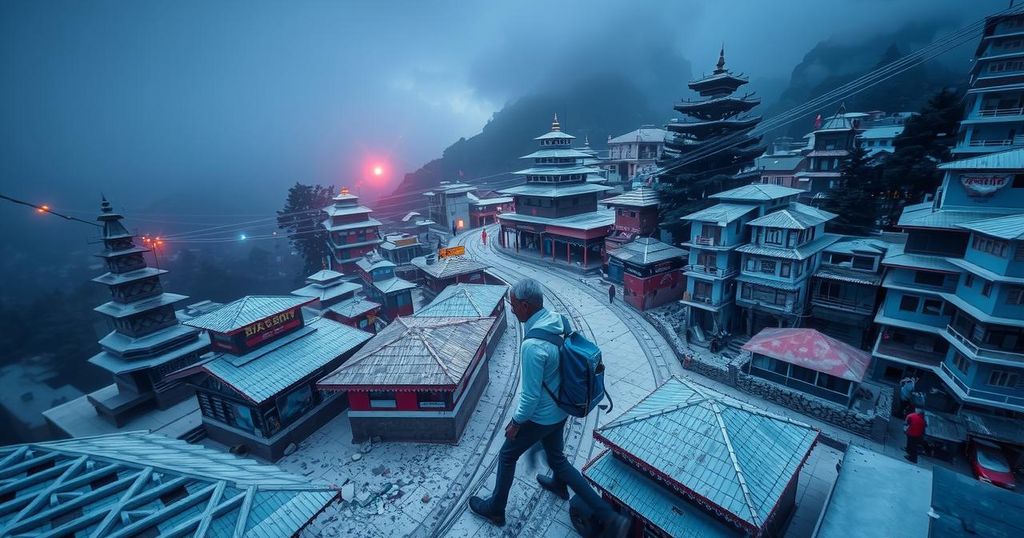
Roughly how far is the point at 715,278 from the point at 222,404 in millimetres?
24256

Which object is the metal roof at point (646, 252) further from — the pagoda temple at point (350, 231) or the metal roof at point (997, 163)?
the pagoda temple at point (350, 231)

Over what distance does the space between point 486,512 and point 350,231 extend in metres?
36.5

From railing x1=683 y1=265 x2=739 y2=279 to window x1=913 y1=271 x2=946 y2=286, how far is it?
7067 millimetres

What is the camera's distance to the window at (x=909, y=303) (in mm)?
15826

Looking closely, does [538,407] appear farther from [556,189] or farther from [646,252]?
[556,189]

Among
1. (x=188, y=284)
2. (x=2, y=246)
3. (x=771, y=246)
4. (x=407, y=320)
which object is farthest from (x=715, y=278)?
(x=2, y=246)

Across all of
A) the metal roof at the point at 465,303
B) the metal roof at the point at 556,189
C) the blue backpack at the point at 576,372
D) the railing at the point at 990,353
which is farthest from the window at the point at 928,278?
the metal roof at the point at 556,189

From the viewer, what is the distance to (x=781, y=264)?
19.0m

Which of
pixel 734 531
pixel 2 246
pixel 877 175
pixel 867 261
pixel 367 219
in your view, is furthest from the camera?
pixel 2 246

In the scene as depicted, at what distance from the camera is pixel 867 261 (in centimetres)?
1866

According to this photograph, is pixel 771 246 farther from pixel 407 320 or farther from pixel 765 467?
pixel 407 320

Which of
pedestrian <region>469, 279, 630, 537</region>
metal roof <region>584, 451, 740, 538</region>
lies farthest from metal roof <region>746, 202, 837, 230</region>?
pedestrian <region>469, 279, 630, 537</region>

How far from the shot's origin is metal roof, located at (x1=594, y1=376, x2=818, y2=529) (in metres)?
7.29

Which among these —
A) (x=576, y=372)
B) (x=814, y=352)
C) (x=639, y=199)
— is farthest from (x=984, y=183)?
(x=576, y=372)
